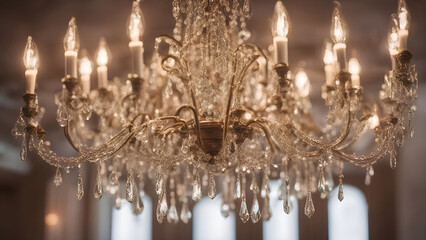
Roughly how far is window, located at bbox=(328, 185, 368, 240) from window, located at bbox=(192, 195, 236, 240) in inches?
45.0

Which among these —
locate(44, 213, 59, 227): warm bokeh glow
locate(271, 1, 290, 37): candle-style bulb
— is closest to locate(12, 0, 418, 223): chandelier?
locate(271, 1, 290, 37): candle-style bulb

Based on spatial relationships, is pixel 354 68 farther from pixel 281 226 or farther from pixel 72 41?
pixel 281 226

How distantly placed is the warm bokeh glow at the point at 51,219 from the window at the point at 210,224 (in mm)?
1652

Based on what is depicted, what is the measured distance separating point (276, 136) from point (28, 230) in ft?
13.6

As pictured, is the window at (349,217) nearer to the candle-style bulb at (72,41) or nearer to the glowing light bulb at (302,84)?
the glowing light bulb at (302,84)

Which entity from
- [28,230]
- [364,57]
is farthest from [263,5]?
[28,230]

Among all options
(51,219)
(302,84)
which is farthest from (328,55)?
(51,219)

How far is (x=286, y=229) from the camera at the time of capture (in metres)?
7.70

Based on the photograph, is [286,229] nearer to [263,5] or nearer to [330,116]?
[263,5]

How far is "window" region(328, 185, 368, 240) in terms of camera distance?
7.64 meters

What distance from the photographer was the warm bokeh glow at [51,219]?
21.5 feet

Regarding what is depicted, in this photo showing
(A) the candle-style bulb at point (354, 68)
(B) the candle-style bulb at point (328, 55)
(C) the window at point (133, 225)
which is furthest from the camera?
(C) the window at point (133, 225)

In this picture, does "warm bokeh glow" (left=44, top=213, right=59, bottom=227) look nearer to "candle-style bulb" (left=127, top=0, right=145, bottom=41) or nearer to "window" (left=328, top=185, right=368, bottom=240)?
"window" (left=328, top=185, right=368, bottom=240)

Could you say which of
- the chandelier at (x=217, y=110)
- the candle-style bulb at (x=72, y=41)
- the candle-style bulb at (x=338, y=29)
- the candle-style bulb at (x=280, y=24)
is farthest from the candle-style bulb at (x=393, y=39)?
the candle-style bulb at (x=72, y=41)
